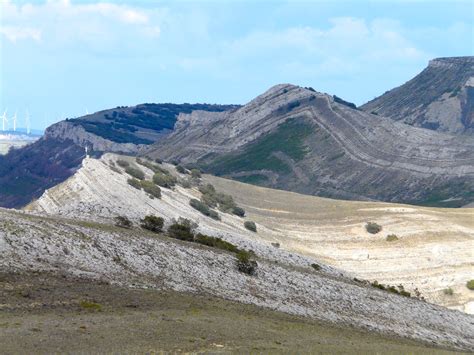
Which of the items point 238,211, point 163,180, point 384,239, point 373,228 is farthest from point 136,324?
point 373,228

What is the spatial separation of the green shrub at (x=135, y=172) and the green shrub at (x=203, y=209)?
24.6 feet

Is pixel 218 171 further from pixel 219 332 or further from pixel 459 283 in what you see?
pixel 219 332

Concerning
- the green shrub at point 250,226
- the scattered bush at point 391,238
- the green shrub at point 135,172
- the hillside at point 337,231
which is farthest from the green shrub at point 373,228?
the green shrub at point 135,172

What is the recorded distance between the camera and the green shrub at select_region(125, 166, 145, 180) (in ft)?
262

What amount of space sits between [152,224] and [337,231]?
41183 millimetres

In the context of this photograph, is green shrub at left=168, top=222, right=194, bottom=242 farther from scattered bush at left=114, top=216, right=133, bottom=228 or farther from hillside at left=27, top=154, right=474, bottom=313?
scattered bush at left=114, top=216, right=133, bottom=228

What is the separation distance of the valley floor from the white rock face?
1.76 metres

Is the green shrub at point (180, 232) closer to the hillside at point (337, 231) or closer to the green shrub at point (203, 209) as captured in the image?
the hillside at point (337, 231)

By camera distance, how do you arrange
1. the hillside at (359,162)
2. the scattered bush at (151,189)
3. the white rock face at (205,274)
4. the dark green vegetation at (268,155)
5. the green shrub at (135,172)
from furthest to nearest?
the dark green vegetation at (268,155) < the hillside at (359,162) < the green shrub at (135,172) < the scattered bush at (151,189) < the white rock face at (205,274)

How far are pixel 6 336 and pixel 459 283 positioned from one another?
54.6m

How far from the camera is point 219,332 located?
27172 mm

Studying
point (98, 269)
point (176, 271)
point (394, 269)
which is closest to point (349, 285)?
point (176, 271)

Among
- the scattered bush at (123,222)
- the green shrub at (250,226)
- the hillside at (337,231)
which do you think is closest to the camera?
the scattered bush at (123,222)

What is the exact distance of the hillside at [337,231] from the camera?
62062mm
